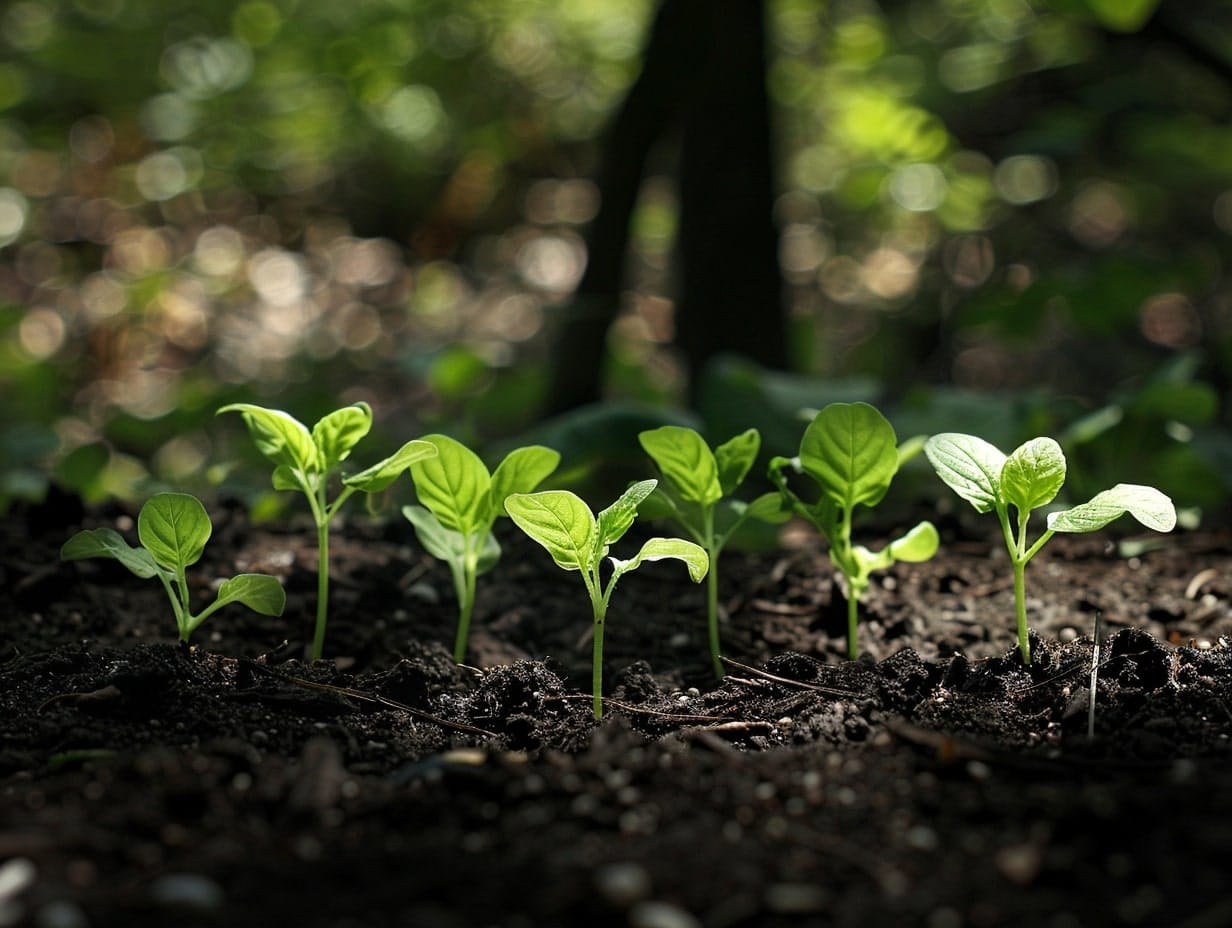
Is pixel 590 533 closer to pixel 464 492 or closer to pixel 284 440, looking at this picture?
pixel 464 492

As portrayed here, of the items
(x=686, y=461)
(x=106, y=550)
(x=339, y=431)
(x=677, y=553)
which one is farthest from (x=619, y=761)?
(x=106, y=550)

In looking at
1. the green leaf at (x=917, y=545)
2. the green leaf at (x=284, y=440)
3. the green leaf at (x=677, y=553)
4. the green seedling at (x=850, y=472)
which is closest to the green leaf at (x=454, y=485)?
the green leaf at (x=284, y=440)

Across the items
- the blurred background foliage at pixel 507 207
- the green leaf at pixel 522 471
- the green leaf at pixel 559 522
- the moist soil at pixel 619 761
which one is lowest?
the moist soil at pixel 619 761

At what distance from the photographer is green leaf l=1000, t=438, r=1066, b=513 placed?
1.25 metres

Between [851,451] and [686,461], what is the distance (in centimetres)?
20

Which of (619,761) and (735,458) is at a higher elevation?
(735,458)

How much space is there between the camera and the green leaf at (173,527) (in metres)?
1.25

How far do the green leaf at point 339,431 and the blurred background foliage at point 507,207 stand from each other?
857 mm

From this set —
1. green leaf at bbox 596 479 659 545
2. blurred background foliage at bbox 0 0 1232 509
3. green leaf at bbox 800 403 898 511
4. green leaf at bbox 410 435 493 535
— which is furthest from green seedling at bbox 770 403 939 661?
blurred background foliage at bbox 0 0 1232 509

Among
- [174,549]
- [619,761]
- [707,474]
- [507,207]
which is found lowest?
[619,761]

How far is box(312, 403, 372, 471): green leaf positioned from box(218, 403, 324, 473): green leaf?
0.04 feet

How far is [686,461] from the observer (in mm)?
1342

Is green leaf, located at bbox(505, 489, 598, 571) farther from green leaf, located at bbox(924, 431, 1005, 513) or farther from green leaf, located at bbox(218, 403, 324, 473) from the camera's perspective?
green leaf, located at bbox(924, 431, 1005, 513)

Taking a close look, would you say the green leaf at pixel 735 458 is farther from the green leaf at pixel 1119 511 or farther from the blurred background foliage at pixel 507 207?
the blurred background foliage at pixel 507 207
